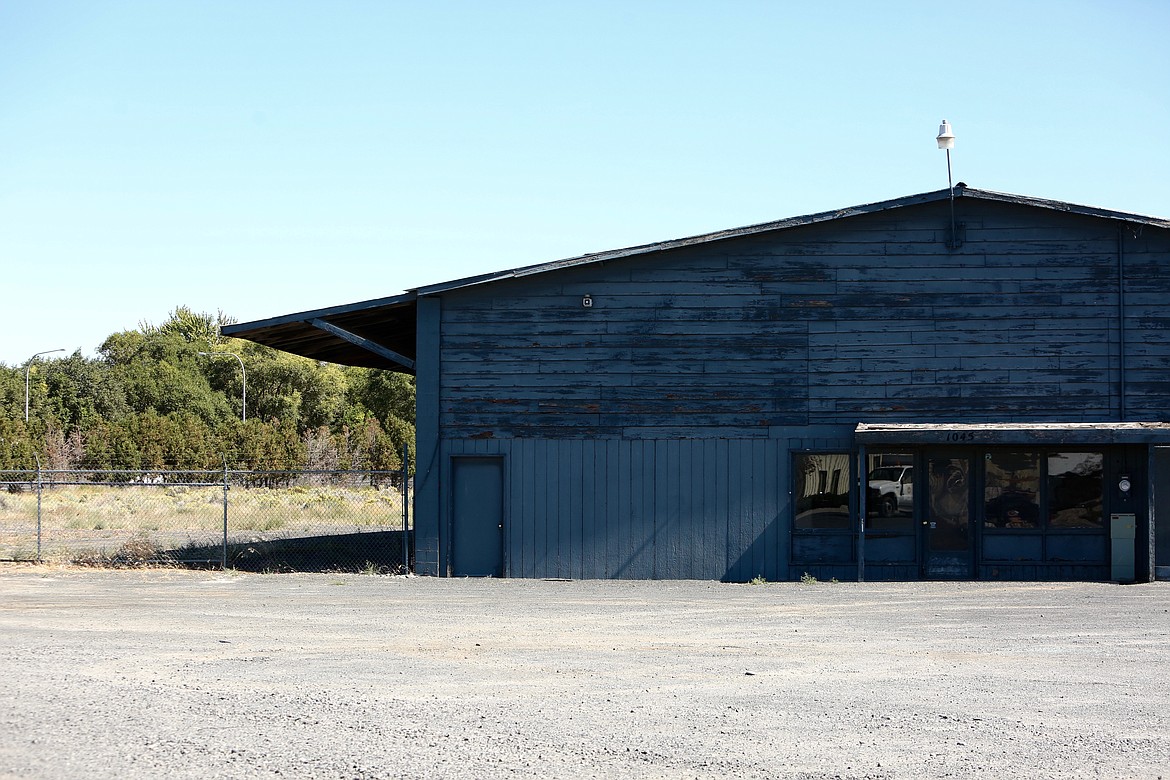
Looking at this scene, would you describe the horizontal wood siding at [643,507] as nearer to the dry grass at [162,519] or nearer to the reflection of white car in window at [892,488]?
the reflection of white car in window at [892,488]

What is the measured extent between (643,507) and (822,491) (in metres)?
2.97

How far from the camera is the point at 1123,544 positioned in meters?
18.8

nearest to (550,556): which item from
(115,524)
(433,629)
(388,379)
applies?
(433,629)

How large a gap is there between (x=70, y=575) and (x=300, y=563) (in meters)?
4.10

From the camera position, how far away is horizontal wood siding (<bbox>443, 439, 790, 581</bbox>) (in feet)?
63.1

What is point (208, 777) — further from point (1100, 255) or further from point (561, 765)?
point (1100, 255)

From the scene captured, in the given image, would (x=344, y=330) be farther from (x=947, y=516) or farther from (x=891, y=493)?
(x=947, y=516)

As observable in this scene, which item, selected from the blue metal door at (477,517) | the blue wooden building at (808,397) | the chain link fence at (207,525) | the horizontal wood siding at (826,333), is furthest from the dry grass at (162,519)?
the horizontal wood siding at (826,333)

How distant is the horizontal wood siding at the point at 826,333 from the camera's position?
→ 62.2 ft

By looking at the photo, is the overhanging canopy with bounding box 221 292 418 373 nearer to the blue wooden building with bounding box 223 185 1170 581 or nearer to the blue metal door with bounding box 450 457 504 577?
the blue wooden building with bounding box 223 185 1170 581

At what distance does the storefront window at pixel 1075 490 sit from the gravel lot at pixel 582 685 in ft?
6.94

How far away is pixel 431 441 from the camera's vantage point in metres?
19.5

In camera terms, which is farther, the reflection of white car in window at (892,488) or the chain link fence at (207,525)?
the chain link fence at (207,525)

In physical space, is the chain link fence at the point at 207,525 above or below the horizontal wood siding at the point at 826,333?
below
